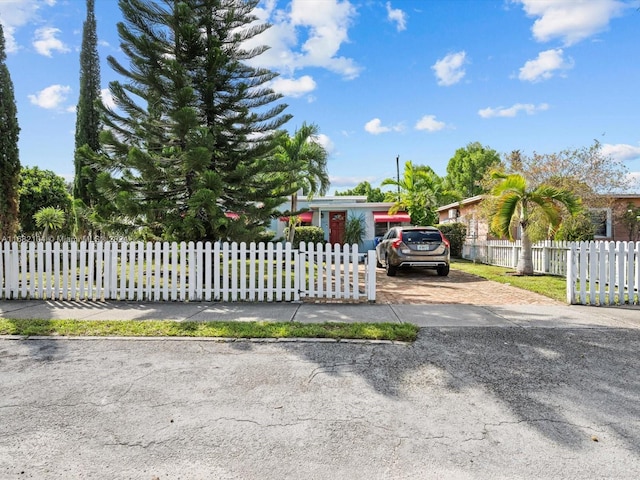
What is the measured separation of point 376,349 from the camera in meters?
4.56

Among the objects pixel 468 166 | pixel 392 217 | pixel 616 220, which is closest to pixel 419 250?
pixel 392 217

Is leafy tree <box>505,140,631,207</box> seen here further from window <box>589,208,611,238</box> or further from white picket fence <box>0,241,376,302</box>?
white picket fence <box>0,241,376,302</box>

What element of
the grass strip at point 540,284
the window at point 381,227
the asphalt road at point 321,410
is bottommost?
the asphalt road at point 321,410

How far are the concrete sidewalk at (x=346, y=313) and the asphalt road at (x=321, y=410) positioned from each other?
1.09 meters

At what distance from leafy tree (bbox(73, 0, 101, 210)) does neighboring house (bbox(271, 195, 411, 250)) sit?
11132 millimetres

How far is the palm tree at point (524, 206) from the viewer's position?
11633 millimetres

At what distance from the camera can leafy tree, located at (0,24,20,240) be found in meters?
9.80

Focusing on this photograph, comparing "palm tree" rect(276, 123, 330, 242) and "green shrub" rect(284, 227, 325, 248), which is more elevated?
"palm tree" rect(276, 123, 330, 242)

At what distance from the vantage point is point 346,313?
650 centimetres

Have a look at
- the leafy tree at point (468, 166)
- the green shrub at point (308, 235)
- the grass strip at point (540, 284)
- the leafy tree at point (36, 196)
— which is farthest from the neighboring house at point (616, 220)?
the leafy tree at point (468, 166)

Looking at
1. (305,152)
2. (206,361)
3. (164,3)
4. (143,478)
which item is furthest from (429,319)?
(305,152)

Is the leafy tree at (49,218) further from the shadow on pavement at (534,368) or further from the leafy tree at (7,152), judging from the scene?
the shadow on pavement at (534,368)

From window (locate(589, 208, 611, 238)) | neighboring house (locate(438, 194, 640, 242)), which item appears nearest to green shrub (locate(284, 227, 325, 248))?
neighboring house (locate(438, 194, 640, 242))

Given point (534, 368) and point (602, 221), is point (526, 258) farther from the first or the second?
point (534, 368)
